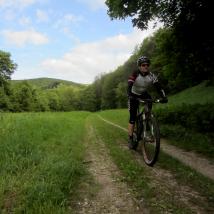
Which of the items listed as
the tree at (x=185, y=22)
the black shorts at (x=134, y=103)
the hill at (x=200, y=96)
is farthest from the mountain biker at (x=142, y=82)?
the hill at (x=200, y=96)

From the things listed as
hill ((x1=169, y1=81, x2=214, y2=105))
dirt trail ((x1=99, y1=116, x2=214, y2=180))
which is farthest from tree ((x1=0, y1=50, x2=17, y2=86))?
dirt trail ((x1=99, y1=116, x2=214, y2=180))

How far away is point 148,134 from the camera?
25.1 feet

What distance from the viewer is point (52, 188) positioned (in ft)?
15.9

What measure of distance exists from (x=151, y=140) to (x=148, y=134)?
38 cm

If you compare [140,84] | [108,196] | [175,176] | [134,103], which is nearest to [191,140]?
[134,103]

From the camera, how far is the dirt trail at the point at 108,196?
176 inches

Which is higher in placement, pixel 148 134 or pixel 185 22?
pixel 185 22

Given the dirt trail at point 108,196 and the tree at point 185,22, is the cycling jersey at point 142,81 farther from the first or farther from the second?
the tree at point 185,22

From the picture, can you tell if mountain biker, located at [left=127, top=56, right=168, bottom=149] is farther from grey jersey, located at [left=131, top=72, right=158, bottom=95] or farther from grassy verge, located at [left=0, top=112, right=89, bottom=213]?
grassy verge, located at [left=0, top=112, right=89, bottom=213]

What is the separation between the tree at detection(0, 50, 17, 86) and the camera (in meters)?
70.3

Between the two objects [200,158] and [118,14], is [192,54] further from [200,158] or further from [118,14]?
[200,158]

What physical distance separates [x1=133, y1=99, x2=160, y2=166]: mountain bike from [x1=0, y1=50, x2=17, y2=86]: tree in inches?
2567

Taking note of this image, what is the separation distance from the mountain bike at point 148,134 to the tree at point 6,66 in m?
65.2

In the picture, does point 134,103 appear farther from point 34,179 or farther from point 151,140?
point 34,179
